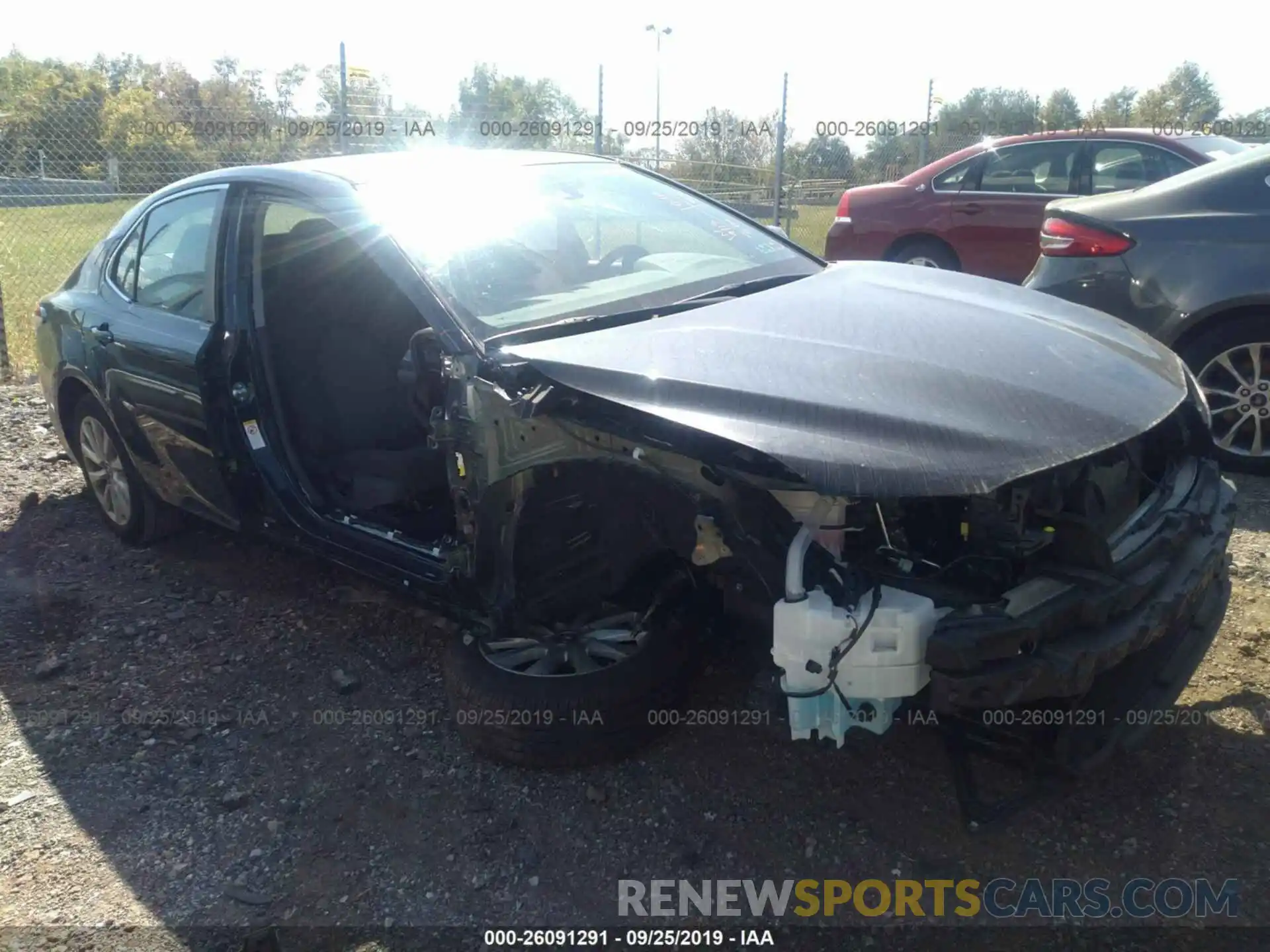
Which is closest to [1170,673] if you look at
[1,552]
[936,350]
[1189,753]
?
[1189,753]

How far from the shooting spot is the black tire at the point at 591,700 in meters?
2.79

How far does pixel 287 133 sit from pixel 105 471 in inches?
357

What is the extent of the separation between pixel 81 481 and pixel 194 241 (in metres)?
2.40

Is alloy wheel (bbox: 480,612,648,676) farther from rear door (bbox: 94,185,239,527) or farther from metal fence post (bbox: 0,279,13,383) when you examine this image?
metal fence post (bbox: 0,279,13,383)

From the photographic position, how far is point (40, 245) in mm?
12242

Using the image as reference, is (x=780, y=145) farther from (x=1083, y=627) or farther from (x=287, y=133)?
(x=1083, y=627)

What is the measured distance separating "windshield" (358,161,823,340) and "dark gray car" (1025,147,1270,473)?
5.79 ft

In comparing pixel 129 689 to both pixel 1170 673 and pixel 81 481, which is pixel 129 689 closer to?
pixel 81 481

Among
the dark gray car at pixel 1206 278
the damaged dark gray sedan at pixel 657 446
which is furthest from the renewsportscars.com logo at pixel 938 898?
the dark gray car at pixel 1206 278

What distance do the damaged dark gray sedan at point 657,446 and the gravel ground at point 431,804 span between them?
0.18m

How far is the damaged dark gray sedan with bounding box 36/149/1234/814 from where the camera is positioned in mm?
2180

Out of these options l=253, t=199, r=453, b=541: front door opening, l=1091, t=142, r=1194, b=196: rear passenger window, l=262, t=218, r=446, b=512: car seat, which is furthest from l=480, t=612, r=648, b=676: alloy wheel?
l=1091, t=142, r=1194, b=196: rear passenger window

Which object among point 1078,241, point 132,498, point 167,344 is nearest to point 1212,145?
point 1078,241

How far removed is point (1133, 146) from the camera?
721 centimetres
